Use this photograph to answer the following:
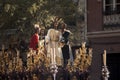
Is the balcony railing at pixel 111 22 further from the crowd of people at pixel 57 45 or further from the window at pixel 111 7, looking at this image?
the crowd of people at pixel 57 45

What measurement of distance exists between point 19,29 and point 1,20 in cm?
80

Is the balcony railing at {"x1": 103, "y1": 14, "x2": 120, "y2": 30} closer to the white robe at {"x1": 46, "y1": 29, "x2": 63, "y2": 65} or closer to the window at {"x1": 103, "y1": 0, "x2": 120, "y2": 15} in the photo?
the window at {"x1": 103, "y1": 0, "x2": 120, "y2": 15}

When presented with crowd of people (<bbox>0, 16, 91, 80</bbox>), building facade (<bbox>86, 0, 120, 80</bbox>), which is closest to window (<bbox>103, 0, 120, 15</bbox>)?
building facade (<bbox>86, 0, 120, 80</bbox>)

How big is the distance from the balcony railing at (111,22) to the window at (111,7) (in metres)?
0.21

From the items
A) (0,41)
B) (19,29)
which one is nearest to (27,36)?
(19,29)

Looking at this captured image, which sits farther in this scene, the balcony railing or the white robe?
the balcony railing

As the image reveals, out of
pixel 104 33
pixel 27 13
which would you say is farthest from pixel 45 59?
pixel 104 33

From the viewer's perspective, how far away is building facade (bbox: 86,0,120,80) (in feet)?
75.4

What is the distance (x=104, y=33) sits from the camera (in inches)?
912

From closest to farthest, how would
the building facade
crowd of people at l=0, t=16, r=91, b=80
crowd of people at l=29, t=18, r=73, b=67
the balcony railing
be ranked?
crowd of people at l=0, t=16, r=91, b=80
crowd of people at l=29, t=18, r=73, b=67
the building facade
the balcony railing

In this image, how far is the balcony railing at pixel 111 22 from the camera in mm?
23188

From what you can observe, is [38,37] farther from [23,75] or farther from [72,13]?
[72,13]

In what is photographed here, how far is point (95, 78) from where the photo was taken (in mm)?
23203

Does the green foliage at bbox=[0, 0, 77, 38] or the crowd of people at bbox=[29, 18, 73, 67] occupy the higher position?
the green foliage at bbox=[0, 0, 77, 38]
